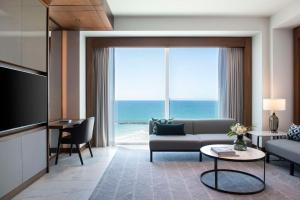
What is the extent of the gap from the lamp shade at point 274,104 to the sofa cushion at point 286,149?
78 cm

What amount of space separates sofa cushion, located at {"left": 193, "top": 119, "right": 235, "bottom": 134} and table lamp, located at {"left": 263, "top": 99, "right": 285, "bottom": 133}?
72 cm

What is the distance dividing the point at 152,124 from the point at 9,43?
3058mm

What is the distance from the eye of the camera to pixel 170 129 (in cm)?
484

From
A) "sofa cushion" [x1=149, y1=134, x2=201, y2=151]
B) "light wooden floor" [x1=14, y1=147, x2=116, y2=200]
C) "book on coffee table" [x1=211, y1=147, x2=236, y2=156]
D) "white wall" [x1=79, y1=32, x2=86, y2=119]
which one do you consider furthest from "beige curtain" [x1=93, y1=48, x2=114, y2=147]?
"book on coffee table" [x1=211, y1=147, x2=236, y2=156]

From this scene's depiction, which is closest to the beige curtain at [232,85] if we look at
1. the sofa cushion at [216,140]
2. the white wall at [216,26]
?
the white wall at [216,26]

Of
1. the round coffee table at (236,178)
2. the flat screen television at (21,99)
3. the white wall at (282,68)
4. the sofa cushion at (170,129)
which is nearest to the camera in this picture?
the flat screen television at (21,99)

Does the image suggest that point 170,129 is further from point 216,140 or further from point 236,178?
point 236,178

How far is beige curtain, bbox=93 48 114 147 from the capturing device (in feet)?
18.9

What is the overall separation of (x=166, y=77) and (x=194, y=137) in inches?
73.2

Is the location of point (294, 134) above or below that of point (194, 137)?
above

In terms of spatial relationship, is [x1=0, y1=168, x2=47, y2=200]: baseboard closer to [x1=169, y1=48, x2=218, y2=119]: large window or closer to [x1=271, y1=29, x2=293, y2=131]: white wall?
[x1=169, y1=48, x2=218, y2=119]: large window

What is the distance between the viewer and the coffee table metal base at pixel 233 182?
3.07 m

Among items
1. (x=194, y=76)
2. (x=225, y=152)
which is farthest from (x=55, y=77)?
(x=225, y=152)

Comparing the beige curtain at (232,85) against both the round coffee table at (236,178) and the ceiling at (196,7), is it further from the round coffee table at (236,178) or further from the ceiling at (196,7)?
the round coffee table at (236,178)
